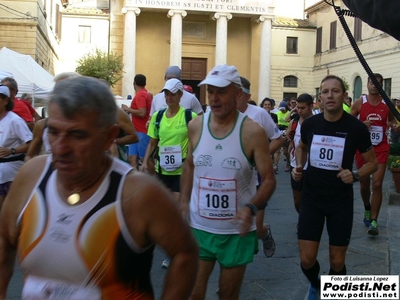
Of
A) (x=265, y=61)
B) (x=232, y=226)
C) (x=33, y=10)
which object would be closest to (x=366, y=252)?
(x=232, y=226)

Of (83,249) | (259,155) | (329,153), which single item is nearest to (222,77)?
(259,155)

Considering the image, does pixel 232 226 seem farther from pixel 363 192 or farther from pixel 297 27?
pixel 297 27

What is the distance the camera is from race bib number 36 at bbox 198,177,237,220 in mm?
4066

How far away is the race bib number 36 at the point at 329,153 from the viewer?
4.84 m

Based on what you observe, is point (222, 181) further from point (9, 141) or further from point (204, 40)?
point (204, 40)

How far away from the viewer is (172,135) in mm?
6566

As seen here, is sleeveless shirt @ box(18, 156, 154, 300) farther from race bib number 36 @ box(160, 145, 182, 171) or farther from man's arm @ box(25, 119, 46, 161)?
race bib number 36 @ box(160, 145, 182, 171)

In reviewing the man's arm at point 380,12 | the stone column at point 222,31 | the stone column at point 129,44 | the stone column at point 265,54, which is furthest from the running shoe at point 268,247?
the stone column at point 265,54

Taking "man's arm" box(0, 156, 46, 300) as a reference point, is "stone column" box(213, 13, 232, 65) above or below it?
above

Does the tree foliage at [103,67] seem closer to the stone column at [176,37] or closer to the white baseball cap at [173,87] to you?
the stone column at [176,37]

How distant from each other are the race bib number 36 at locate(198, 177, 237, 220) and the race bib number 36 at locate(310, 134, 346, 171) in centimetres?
113

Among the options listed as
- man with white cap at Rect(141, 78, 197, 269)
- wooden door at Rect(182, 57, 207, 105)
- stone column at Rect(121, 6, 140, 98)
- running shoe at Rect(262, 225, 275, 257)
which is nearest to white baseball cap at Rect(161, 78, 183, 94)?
man with white cap at Rect(141, 78, 197, 269)

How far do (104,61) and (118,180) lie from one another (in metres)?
36.0

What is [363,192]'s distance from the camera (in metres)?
7.75
